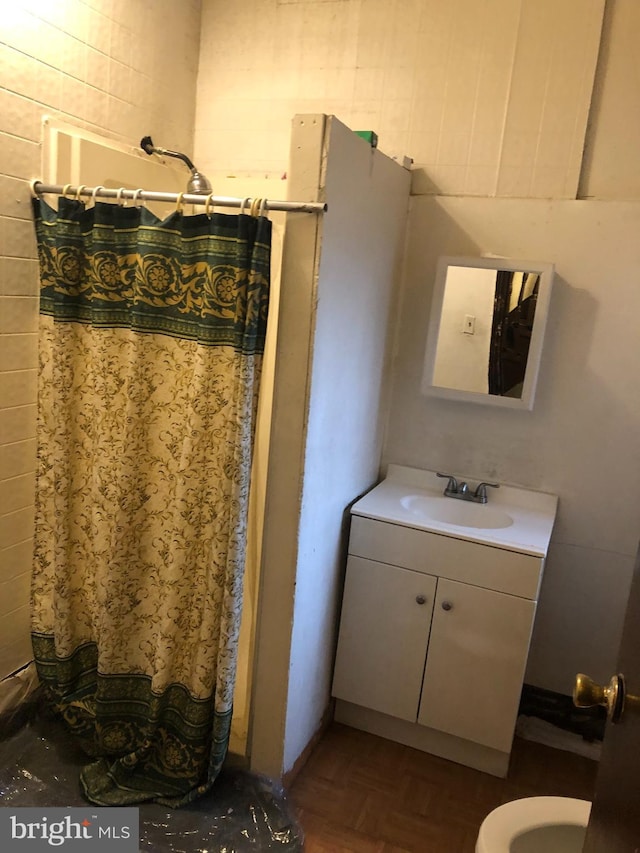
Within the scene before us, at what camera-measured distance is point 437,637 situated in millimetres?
2045

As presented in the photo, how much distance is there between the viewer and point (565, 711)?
2248mm

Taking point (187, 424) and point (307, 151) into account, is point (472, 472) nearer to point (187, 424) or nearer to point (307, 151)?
point (187, 424)

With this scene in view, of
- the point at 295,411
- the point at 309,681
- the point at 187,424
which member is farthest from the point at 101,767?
the point at 295,411

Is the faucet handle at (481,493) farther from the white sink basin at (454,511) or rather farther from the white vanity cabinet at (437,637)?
the white vanity cabinet at (437,637)

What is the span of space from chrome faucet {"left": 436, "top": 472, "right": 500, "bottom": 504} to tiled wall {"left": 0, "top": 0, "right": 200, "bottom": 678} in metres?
1.38

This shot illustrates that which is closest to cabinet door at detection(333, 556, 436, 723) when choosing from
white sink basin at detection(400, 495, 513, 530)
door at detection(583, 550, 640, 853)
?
white sink basin at detection(400, 495, 513, 530)

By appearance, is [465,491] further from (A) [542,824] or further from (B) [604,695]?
(B) [604,695]

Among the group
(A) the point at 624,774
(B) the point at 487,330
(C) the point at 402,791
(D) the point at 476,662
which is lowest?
(C) the point at 402,791

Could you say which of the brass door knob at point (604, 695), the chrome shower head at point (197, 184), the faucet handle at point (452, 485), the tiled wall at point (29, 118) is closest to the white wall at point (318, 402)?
the faucet handle at point (452, 485)

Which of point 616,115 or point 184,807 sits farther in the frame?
point 616,115

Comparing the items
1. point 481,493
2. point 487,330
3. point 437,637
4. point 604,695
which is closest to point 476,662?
point 437,637

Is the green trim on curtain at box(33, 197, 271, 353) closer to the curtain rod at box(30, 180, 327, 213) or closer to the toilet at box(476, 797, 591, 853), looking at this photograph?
Result: the curtain rod at box(30, 180, 327, 213)

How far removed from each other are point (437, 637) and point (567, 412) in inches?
34.2

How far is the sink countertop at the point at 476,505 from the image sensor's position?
1.96 metres
